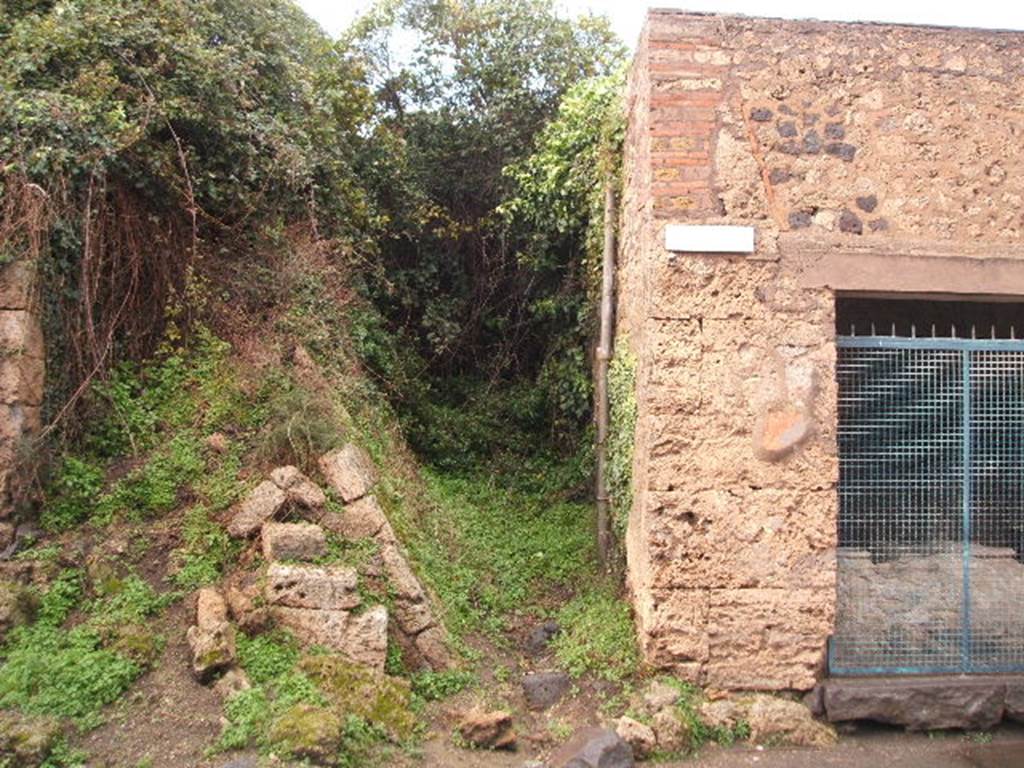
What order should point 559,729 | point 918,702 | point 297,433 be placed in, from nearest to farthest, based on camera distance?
point 559,729 < point 918,702 < point 297,433

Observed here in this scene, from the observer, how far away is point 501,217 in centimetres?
930

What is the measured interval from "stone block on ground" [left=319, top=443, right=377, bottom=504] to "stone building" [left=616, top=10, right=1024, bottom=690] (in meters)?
1.77

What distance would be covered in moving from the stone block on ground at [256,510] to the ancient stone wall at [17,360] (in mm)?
1431

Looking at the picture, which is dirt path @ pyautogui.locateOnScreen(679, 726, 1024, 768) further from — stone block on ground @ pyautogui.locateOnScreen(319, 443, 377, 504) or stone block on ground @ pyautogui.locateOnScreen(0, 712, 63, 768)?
stone block on ground @ pyautogui.locateOnScreen(0, 712, 63, 768)

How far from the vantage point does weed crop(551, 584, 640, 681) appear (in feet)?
17.1

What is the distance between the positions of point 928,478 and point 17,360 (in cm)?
580

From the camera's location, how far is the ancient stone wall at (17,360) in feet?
17.7

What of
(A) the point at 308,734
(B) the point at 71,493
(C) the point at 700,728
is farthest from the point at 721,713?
(B) the point at 71,493

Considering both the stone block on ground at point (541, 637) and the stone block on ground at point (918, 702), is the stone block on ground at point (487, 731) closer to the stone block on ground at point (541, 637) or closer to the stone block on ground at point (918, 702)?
the stone block on ground at point (541, 637)

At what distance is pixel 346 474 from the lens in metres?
5.46

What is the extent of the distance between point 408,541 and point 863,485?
118 inches

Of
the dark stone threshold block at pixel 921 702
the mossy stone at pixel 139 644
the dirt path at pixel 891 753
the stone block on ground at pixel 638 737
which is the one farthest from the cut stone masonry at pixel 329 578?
Result: the dark stone threshold block at pixel 921 702

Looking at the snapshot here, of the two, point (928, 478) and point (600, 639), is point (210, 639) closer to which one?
point (600, 639)

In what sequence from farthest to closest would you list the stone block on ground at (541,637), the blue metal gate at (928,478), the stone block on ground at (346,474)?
the stone block on ground at (541,637) < the stone block on ground at (346,474) < the blue metal gate at (928,478)
